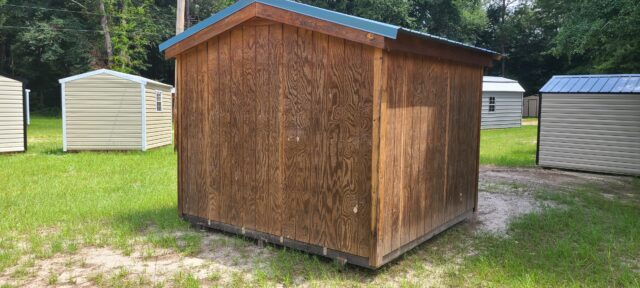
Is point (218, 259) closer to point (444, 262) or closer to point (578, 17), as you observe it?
point (444, 262)

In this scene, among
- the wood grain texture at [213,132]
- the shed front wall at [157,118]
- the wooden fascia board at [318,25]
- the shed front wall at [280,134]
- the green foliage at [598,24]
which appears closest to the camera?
the wooden fascia board at [318,25]

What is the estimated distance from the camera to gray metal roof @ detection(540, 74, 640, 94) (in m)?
8.77

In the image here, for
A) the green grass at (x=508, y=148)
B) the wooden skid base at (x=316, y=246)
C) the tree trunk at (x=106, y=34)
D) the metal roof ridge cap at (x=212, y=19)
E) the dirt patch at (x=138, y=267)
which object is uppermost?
the tree trunk at (x=106, y=34)

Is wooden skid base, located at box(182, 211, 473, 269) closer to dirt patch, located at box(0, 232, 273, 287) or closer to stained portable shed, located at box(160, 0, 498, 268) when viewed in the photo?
stained portable shed, located at box(160, 0, 498, 268)

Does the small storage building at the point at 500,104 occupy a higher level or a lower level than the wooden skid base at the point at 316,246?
higher

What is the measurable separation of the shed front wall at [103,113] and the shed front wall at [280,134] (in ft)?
24.6

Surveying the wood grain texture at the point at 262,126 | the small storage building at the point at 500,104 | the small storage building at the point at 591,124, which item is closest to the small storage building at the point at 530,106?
the small storage building at the point at 500,104

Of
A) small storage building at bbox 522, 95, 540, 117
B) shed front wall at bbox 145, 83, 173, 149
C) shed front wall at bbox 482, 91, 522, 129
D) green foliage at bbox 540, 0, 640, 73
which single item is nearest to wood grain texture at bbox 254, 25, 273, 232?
green foliage at bbox 540, 0, 640, 73

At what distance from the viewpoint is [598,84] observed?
9164 mm

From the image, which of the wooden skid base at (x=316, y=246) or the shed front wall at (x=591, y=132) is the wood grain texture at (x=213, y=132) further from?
the shed front wall at (x=591, y=132)

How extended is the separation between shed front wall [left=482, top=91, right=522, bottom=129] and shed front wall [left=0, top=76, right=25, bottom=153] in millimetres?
15921

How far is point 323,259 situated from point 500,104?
1809cm

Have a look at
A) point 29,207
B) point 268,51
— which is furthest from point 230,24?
point 29,207

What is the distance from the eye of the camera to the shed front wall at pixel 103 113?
11984mm
